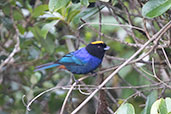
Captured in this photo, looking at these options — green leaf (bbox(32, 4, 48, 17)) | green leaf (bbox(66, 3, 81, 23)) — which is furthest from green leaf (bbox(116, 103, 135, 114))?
green leaf (bbox(32, 4, 48, 17))

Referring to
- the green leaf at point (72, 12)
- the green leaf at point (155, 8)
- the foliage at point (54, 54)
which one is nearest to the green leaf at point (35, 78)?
the foliage at point (54, 54)

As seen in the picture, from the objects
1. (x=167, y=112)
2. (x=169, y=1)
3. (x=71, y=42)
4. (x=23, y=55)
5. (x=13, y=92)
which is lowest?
(x=13, y=92)

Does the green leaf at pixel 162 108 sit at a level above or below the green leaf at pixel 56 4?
below

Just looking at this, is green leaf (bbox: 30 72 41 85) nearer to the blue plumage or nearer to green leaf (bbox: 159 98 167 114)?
the blue plumage

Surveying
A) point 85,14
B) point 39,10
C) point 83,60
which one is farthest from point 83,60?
point 85,14

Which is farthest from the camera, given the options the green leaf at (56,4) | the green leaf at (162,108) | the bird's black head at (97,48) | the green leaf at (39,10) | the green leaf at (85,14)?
the bird's black head at (97,48)

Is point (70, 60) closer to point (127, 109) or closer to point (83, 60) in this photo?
point (83, 60)

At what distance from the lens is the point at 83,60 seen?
4.05m

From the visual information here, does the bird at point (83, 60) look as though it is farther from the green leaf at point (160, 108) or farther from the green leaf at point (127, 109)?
the green leaf at point (160, 108)

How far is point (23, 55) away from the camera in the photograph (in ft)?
13.4

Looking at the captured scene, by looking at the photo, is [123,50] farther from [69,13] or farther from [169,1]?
[169,1]

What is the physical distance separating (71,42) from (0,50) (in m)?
0.99

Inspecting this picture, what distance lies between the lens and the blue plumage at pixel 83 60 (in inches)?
150

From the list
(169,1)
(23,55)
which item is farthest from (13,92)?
(169,1)
